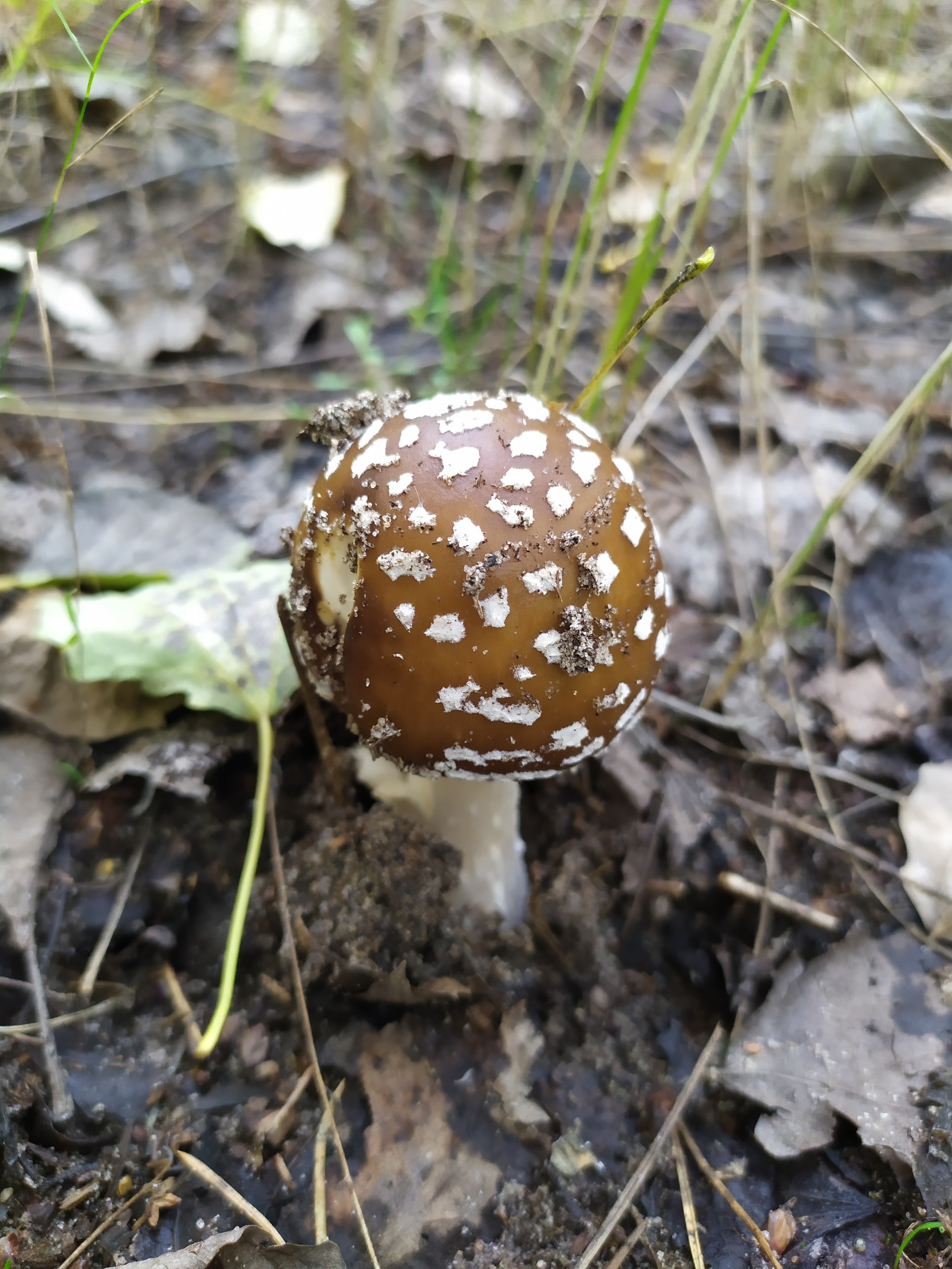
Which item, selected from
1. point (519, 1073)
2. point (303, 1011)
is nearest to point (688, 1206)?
point (519, 1073)

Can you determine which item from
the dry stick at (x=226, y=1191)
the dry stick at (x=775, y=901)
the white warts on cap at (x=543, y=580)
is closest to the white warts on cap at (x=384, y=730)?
the white warts on cap at (x=543, y=580)

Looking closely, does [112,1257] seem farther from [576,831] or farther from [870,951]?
[870,951]

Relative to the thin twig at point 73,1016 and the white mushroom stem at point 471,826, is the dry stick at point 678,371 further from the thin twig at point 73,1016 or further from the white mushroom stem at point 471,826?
the thin twig at point 73,1016

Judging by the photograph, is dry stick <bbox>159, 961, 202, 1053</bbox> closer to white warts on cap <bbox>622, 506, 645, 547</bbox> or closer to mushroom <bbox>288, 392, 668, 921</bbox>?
mushroom <bbox>288, 392, 668, 921</bbox>

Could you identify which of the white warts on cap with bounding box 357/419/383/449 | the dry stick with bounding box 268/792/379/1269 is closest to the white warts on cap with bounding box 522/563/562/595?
the white warts on cap with bounding box 357/419/383/449

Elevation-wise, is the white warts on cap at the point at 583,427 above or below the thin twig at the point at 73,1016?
above

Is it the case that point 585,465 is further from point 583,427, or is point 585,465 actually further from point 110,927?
point 110,927
